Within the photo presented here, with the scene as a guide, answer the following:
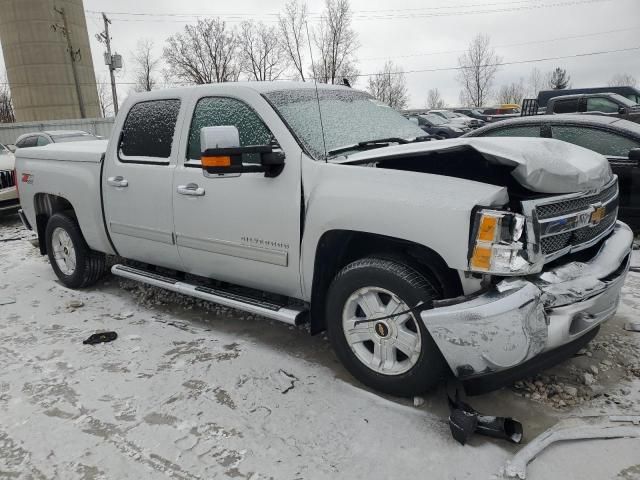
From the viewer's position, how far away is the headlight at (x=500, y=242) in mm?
2365

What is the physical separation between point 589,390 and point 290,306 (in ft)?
6.07

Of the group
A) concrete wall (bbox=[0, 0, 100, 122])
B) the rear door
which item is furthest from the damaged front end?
concrete wall (bbox=[0, 0, 100, 122])

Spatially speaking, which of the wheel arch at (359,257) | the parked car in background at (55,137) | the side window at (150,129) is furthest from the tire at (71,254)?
the parked car in background at (55,137)

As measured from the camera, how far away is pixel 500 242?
2379 millimetres

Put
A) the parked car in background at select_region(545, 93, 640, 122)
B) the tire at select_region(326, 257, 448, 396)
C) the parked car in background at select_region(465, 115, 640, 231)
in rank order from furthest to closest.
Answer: the parked car in background at select_region(545, 93, 640, 122)
the parked car in background at select_region(465, 115, 640, 231)
the tire at select_region(326, 257, 448, 396)

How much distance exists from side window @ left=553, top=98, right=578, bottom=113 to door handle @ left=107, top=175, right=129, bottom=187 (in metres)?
13.4

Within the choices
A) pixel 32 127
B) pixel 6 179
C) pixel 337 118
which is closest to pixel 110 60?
pixel 32 127

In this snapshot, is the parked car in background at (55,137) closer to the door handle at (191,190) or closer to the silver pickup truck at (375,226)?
the silver pickup truck at (375,226)

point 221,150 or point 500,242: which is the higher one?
point 221,150

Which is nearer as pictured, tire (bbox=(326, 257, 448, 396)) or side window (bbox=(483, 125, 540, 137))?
tire (bbox=(326, 257, 448, 396))

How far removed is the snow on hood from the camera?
8.17 feet

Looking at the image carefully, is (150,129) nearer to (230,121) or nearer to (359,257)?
(230,121)

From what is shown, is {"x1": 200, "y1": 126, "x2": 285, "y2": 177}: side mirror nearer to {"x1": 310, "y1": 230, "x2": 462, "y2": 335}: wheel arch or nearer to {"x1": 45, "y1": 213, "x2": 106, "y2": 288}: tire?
{"x1": 310, "y1": 230, "x2": 462, "y2": 335}: wheel arch

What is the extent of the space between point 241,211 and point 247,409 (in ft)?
4.11
